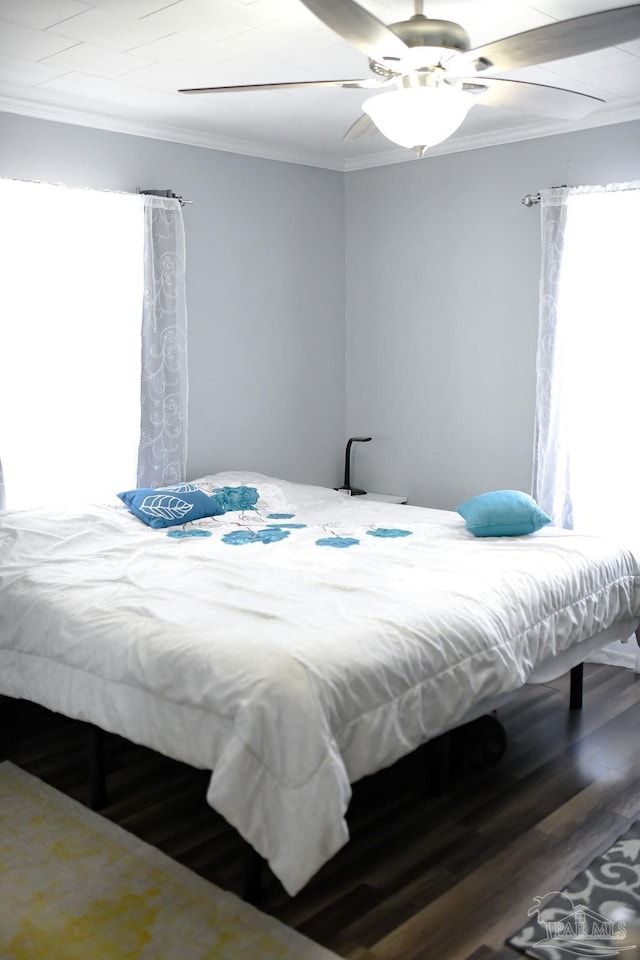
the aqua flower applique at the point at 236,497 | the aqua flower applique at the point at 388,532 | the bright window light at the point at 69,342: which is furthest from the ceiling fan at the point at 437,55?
the aqua flower applique at the point at 236,497

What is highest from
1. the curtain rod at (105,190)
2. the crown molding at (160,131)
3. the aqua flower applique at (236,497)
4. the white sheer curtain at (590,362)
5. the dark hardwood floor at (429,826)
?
the crown molding at (160,131)

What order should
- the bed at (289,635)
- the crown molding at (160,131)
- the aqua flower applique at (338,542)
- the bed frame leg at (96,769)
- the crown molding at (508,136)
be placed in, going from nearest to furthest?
1. the bed at (289,635)
2. the bed frame leg at (96,769)
3. the aqua flower applique at (338,542)
4. the crown molding at (160,131)
5. the crown molding at (508,136)

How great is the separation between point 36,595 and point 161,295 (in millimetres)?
1805

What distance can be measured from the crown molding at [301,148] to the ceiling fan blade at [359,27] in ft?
6.73

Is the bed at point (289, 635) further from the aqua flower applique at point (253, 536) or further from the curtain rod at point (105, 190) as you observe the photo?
the curtain rod at point (105, 190)

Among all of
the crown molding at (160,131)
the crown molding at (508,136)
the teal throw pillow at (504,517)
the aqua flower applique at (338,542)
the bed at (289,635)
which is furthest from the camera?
the crown molding at (508,136)

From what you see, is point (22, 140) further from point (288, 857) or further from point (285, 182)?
point (288, 857)

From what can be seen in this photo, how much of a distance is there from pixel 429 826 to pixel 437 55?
2202 millimetres

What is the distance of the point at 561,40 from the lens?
7.07ft

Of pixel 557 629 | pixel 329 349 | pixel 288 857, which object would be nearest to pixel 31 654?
pixel 288 857

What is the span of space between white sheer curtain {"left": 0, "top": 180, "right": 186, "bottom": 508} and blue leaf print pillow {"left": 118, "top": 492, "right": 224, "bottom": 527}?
0.23 meters

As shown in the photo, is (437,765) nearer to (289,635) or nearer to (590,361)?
(289,635)

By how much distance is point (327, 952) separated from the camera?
85.2 inches

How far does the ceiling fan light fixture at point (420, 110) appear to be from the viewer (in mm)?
2348
